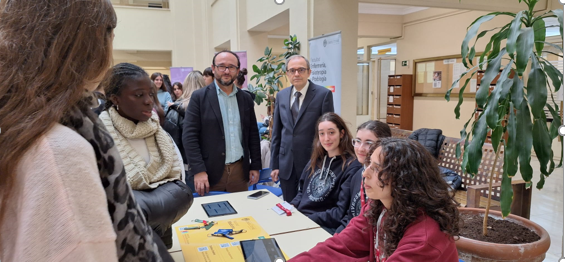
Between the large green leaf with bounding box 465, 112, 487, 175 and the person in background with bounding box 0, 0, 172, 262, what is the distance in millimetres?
1586

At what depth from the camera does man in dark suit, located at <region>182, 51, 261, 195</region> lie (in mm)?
2492

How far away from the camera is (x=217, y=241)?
1.47m

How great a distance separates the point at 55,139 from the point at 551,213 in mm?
4500

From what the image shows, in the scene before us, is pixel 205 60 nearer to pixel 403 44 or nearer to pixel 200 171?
pixel 403 44

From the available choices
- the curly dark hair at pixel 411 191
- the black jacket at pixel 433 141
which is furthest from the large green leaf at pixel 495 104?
the black jacket at pixel 433 141

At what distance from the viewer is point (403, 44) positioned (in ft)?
29.0

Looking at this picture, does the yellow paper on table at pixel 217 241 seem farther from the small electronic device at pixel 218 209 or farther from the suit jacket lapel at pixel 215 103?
the suit jacket lapel at pixel 215 103

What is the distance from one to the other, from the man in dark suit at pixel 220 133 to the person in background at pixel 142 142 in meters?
1.14

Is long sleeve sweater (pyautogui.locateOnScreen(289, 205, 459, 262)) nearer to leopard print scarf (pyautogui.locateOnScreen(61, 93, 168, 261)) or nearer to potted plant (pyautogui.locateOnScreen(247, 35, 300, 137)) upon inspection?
leopard print scarf (pyautogui.locateOnScreen(61, 93, 168, 261))

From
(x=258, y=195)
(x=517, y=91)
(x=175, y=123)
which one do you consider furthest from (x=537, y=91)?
(x=175, y=123)

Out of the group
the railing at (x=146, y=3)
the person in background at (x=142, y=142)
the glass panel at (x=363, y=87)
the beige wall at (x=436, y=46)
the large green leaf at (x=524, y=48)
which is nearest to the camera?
the person in background at (x=142, y=142)

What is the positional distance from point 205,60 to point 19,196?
36.6 feet

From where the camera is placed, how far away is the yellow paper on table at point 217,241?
1329mm

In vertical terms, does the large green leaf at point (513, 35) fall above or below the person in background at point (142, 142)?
above
